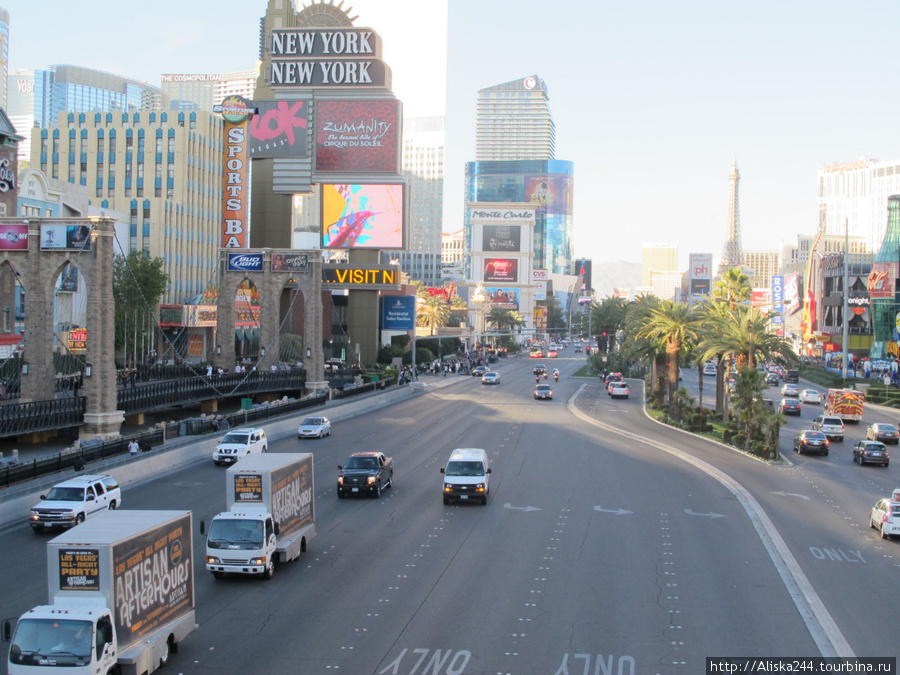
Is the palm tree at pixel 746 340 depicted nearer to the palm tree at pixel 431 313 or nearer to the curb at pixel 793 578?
the curb at pixel 793 578

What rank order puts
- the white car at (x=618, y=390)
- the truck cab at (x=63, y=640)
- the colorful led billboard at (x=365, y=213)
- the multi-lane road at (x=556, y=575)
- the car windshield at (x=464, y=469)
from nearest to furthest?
the truck cab at (x=63, y=640), the multi-lane road at (x=556, y=575), the car windshield at (x=464, y=469), the white car at (x=618, y=390), the colorful led billboard at (x=365, y=213)

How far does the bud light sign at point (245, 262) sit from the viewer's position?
64.4 m

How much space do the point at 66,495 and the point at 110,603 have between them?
44.5 ft

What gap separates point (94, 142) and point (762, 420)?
89249 millimetres

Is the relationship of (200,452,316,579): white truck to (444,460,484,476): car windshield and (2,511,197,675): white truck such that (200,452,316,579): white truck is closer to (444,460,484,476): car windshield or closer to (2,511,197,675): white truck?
(2,511,197,675): white truck

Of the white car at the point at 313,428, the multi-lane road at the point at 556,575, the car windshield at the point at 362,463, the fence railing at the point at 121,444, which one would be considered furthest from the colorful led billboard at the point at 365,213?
the car windshield at the point at 362,463

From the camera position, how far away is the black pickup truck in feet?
98.1

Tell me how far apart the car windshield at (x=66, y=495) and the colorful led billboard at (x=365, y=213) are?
197 feet

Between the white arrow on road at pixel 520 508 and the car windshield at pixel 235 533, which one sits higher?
the car windshield at pixel 235 533

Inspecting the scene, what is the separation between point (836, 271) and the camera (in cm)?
12638

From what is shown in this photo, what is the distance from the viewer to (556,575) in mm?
20219

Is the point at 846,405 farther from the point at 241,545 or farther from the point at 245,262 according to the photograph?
the point at 241,545

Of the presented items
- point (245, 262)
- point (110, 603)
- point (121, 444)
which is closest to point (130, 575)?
point (110, 603)


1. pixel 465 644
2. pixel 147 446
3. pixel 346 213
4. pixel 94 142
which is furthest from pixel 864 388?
pixel 94 142
